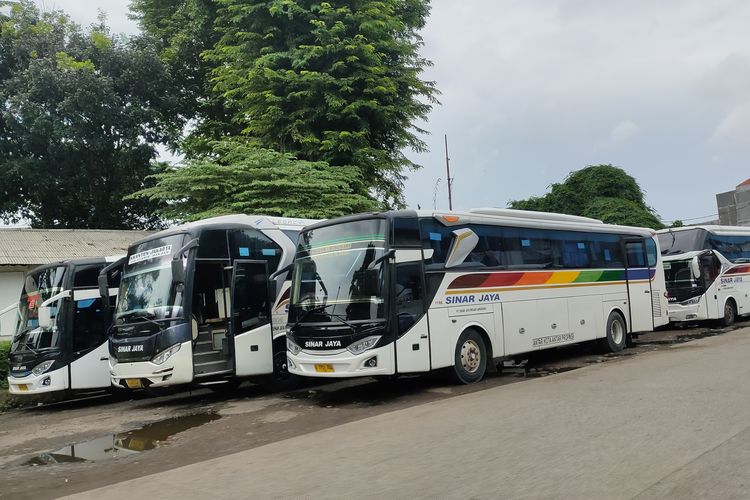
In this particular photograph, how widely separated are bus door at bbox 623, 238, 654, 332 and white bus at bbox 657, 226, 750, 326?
4.26 meters

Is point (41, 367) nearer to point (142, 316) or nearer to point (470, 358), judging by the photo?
point (142, 316)

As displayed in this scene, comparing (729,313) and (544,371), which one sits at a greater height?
(729,313)

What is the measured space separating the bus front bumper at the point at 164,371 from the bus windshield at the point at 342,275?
188 cm

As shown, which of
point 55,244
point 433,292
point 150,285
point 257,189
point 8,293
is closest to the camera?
point 433,292

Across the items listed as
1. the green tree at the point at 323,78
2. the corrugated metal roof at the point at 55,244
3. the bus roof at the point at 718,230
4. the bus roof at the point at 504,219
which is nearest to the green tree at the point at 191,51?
the green tree at the point at 323,78

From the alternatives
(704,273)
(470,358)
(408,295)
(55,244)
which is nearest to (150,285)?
(408,295)

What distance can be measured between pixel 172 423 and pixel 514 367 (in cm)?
719

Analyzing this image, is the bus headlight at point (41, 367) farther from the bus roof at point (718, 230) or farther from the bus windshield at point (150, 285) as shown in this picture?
the bus roof at point (718, 230)

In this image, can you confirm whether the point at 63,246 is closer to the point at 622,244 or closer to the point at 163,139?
the point at 163,139

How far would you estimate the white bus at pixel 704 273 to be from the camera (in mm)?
19891

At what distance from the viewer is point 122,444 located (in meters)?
8.47

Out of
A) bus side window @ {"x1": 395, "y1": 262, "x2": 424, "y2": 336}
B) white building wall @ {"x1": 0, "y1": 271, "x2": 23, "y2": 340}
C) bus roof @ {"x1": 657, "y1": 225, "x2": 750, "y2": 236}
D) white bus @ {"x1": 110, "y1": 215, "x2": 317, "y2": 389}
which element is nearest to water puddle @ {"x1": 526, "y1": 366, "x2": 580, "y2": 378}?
bus side window @ {"x1": 395, "y1": 262, "x2": 424, "y2": 336}

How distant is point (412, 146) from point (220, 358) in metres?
14.9

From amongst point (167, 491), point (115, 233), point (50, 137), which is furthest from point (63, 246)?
point (167, 491)
